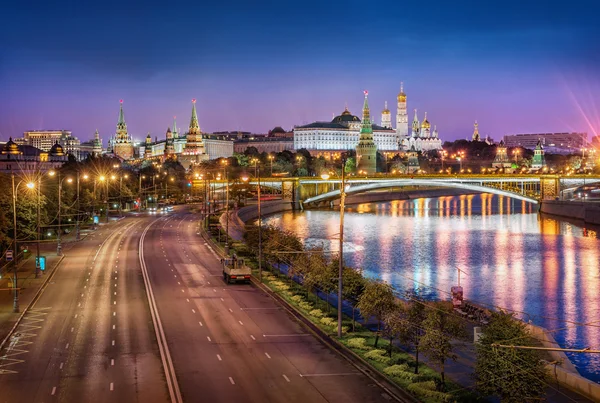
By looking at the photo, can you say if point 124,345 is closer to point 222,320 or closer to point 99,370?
point 99,370

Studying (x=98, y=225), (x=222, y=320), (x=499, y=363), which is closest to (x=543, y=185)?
(x=98, y=225)

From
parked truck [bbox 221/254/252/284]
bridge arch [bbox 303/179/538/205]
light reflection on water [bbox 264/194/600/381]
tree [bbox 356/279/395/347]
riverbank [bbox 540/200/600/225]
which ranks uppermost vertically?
bridge arch [bbox 303/179/538/205]

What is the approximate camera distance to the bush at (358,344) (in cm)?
2347

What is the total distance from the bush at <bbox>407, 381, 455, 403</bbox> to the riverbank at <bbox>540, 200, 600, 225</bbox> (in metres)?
68.8

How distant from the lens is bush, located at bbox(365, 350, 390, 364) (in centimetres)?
2212

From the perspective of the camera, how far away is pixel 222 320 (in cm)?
2750

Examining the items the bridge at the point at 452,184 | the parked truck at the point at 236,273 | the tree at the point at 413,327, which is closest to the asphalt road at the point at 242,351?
the parked truck at the point at 236,273

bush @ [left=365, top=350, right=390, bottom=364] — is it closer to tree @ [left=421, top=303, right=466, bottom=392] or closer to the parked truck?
tree @ [left=421, top=303, right=466, bottom=392]

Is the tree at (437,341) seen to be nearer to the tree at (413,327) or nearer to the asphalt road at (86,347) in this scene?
the tree at (413,327)

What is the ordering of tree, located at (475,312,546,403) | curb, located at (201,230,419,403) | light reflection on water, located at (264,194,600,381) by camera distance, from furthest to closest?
light reflection on water, located at (264,194,600,381)
curb, located at (201,230,419,403)
tree, located at (475,312,546,403)

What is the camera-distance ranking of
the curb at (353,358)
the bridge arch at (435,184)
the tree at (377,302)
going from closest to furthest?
the curb at (353,358)
the tree at (377,302)
the bridge arch at (435,184)

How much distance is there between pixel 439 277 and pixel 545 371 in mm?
27393

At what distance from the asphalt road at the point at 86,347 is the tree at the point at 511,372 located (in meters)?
7.65

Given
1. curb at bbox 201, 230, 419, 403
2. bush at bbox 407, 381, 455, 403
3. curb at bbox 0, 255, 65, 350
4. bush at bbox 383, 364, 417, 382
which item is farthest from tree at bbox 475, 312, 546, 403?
curb at bbox 0, 255, 65, 350
